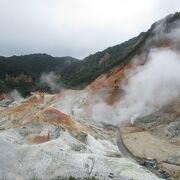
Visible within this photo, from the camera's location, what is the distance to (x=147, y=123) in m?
47.2

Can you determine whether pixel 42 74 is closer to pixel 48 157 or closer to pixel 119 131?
pixel 119 131

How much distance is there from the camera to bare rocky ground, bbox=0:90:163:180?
96.8ft

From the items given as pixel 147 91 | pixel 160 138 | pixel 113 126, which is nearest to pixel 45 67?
pixel 147 91

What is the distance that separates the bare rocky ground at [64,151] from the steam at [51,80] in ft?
224

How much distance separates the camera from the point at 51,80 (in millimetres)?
134000

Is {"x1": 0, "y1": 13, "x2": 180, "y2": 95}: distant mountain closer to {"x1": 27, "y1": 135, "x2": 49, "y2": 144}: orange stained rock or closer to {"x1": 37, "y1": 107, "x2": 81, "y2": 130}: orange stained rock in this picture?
{"x1": 37, "y1": 107, "x2": 81, "y2": 130}: orange stained rock

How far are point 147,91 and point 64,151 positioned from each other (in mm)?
22100

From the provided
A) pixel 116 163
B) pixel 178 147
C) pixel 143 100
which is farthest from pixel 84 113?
pixel 116 163

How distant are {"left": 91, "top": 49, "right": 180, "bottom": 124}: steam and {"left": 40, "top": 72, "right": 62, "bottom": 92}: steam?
55.4 m

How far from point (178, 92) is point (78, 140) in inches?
638

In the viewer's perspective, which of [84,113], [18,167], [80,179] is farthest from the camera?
[84,113]

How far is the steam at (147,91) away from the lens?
1971 inches

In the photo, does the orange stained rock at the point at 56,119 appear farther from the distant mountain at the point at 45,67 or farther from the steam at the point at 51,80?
the steam at the point at 51,80

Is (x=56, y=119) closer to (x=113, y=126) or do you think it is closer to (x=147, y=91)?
(x=113, y=126)
